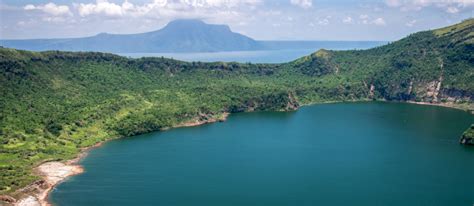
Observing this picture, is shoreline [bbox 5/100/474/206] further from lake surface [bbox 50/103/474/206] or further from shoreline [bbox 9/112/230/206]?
lake surface [bbox 50/103/474/206]

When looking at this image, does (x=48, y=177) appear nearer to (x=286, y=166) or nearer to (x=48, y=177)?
(x=48, y=177)

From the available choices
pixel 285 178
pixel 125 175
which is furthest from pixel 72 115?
pixel 285 178

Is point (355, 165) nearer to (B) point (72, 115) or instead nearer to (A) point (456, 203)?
(A) point (456, 203)

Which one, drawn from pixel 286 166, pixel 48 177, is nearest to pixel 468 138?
pixel 286 166

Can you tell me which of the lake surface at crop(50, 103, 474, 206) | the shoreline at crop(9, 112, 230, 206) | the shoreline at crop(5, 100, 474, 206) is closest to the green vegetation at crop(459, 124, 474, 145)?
the lake surface at crop(50, 103, 474, 206)

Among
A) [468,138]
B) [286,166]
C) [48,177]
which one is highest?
[468,138]

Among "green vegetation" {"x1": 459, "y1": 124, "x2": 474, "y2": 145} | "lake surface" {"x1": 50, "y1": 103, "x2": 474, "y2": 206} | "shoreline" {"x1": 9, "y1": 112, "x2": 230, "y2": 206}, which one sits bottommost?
"shoreline" {"x1": 9, "y1": 112, "x2": 230, "y2": 206}

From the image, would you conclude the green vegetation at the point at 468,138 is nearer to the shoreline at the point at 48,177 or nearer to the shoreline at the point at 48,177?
the shoreline at the point at 48,177

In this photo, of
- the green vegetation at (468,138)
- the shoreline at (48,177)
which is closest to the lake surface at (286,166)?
the green vegetation at (468,138)
